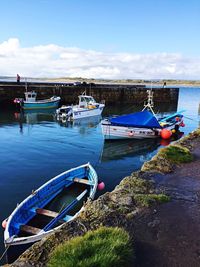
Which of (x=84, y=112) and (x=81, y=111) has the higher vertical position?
(x=81, y=111)

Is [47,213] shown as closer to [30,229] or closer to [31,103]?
[30,229]

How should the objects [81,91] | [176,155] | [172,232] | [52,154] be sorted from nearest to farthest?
[172,232] → [176,155] → [52,154] → [81,91]

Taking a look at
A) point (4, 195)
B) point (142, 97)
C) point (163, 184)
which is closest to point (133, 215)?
point (163, 184)

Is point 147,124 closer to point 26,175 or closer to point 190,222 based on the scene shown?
point 26,175

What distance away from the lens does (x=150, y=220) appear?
6.30 m

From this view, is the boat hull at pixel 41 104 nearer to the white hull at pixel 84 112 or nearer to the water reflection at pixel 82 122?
the white hull at pixel 84 112

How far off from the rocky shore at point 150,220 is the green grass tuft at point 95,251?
29 cm

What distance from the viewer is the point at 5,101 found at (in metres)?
44.3

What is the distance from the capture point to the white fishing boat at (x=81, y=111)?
3441 cm

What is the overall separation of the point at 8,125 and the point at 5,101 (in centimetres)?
1615

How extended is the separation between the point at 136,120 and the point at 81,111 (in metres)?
12.8

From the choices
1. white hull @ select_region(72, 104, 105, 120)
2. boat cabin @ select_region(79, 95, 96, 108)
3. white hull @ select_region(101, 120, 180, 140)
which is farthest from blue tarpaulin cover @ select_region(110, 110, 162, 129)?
boat cabin @ select_region(79, 95, 96, 108)

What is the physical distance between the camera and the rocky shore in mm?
4977

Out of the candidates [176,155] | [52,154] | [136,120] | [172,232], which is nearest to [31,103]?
[136,120]
